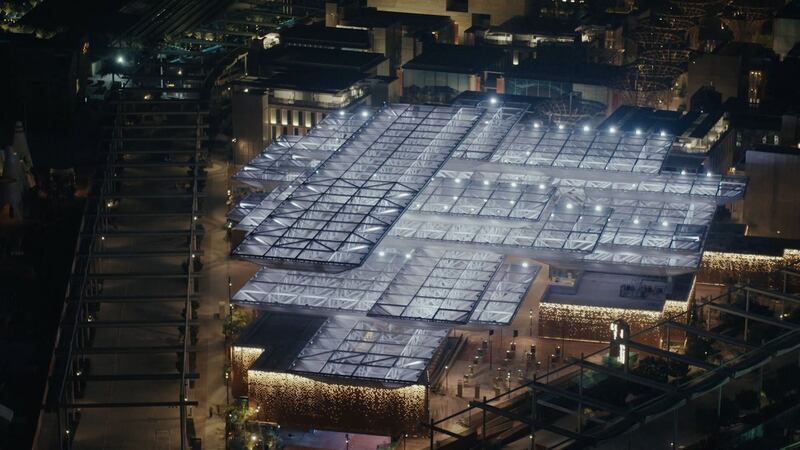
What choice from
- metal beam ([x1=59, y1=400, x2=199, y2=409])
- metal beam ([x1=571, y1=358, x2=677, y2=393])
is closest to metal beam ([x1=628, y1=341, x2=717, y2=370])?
metal beam ([x1=571, y1=358, x2=677, y2=393])

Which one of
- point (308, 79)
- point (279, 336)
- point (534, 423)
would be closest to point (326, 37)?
point (308, 79)

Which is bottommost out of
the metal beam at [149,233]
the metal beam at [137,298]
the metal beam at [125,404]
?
the metal beam at [125,404]

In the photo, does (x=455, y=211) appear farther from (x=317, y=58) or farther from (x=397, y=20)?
(x=397, y=20)

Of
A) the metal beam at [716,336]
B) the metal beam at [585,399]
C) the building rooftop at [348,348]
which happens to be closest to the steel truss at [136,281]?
the building rooftop at [348,348]

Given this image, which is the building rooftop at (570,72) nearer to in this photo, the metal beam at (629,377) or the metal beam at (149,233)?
the metal beam at (149,233)

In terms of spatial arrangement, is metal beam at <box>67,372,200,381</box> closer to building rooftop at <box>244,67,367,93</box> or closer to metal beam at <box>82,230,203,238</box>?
metal beam at <box>82,230,203,238</box>

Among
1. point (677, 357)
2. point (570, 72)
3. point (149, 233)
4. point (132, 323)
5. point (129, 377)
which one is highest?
point (570, 72)

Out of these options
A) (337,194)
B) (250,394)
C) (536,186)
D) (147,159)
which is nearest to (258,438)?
(250,394)

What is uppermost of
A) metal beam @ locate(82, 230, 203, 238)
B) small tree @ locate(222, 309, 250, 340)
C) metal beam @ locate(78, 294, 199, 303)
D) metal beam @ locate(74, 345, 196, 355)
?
metal beam @ locate(82, 230, 203, 238)
